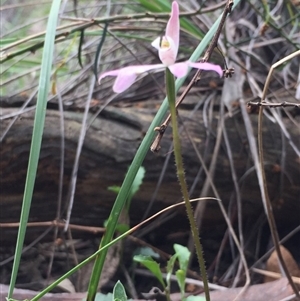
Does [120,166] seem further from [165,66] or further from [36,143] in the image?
[165,66]

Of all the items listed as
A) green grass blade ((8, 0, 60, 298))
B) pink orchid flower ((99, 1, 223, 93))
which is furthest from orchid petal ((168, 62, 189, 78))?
green grass blade ((8, 0, 60, 298))

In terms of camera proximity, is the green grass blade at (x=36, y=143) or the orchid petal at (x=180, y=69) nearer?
the orchid petal at (x=180, y=69)

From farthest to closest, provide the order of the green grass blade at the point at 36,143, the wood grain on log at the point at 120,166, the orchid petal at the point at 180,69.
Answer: the wood grain on log at the point at 120,166 → the green grass blade at the point at 36,143 → the orchid petal at the point at 180,69

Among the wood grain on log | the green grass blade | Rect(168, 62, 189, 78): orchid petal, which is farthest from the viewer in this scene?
the wood grain on log

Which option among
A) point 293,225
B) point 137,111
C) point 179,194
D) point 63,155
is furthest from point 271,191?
point 63,155

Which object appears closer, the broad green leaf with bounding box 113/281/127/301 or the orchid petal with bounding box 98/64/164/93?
the orchid petal with bounding box 98/64/164/93

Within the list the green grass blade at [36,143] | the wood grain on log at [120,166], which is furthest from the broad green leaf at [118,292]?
the wood grain on log at [120,166]

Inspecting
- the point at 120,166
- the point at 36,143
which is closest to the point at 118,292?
the point at 36,143

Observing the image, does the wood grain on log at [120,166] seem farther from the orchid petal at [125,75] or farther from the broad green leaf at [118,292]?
the orchid petal at [125,75]

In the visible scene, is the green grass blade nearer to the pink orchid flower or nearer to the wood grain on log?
the pink orchid flower

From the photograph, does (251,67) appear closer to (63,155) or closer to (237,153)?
(237,153)

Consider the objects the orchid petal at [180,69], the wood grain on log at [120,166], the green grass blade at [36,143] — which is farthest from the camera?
the wood grain on log at [120,166]
